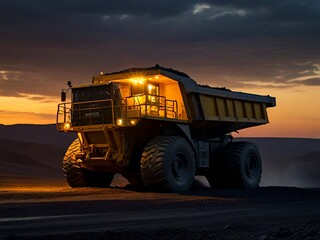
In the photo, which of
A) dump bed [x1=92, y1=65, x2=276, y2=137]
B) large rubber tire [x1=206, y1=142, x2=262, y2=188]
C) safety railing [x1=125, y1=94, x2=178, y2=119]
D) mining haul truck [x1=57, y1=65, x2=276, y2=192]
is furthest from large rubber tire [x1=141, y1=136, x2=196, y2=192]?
large rubber tire [x1=206, y1=142, x2=262, y2=188]

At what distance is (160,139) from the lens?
18.5 meters

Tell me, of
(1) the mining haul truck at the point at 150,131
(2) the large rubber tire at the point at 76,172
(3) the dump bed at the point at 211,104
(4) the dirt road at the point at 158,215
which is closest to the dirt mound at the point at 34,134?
(3) the dump bed at the point at 211,104

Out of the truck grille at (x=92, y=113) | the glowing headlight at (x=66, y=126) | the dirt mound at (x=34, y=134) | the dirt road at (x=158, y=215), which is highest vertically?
the dirt mound at (x=34, y=134)

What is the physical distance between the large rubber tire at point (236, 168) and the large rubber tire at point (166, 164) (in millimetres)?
3150

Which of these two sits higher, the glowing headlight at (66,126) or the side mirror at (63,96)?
Result: the side mirror at (63,96)

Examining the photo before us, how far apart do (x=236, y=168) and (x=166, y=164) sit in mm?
4773

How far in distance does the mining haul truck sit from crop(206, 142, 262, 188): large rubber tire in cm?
4

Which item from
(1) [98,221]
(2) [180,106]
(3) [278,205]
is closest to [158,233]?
(1) [98,221]

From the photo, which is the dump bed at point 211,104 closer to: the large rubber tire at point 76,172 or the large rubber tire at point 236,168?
the large rubber tire at point 236,168

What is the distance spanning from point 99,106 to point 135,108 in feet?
3.70

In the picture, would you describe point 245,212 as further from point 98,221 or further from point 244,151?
point 244,151

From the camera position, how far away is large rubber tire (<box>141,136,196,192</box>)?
17.8 metres

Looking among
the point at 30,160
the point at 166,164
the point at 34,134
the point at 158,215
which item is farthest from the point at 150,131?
the point at 34,134

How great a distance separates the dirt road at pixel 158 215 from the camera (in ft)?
30.3
